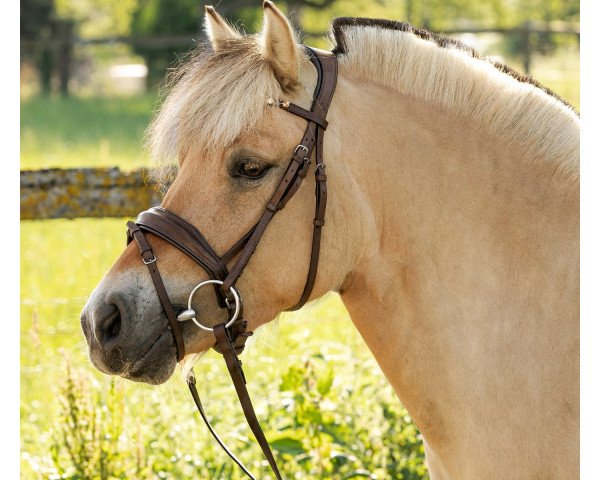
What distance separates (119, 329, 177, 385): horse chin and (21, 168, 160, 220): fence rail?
7.61 feet

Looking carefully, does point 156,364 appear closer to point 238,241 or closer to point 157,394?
point 238,241

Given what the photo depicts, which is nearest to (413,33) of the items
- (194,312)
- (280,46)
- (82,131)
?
(280,46)

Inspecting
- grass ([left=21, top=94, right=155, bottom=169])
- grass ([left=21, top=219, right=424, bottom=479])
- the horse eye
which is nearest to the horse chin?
grass ([left=21, top=219, right=424, bottom=479])

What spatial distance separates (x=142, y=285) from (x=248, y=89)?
677 mm

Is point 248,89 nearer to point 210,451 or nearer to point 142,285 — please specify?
point 142,285

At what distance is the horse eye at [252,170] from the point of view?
241 cm

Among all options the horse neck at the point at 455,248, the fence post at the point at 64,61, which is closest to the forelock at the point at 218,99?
the horse neck at the point at 455,248

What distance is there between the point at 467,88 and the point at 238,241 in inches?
35.6

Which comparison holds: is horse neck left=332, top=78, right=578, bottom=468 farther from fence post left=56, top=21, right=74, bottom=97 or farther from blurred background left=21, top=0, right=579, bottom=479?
fence post left=56, top=21, right=74, bottom=97

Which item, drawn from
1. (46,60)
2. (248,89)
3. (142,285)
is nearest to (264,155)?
(248,89)

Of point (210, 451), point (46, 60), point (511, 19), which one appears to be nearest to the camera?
point (210, 451)

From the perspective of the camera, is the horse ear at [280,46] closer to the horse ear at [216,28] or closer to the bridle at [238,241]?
the bridle at [238,241]

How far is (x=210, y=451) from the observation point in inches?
165

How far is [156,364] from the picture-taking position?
2.39 metres
